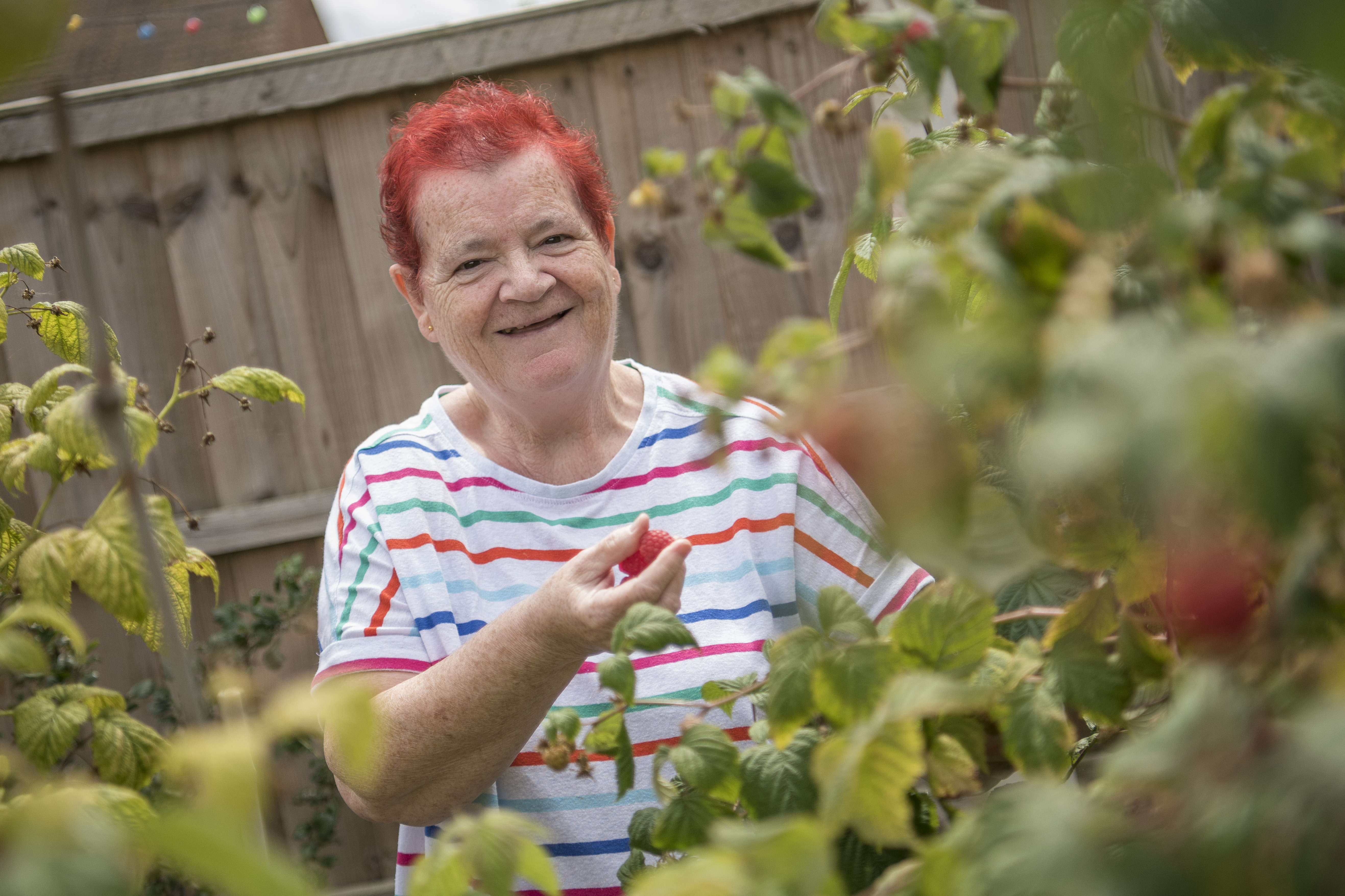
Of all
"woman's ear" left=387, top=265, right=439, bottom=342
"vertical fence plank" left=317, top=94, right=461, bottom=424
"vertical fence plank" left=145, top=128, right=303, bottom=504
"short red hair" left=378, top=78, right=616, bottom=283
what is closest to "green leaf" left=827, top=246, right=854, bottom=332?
"short red hair" left=378, top=78, right=616, bottom=283

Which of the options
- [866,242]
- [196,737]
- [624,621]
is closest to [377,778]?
[624,621]

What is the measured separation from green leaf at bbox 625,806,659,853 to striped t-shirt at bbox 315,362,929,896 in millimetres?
615

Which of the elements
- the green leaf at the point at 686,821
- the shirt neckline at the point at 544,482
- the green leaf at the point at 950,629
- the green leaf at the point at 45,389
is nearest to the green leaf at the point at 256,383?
the green leaf at the point at 45,389

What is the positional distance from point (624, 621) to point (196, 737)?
33 cm

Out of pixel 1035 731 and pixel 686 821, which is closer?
pixel 1035 731

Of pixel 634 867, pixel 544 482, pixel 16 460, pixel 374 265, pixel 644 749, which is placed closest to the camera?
pixel 634 867

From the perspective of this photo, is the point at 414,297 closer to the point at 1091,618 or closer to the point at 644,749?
the point at 644,749

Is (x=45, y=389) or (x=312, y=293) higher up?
(x=312, y=293)

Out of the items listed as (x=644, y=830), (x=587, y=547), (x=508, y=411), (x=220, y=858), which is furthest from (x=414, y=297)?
(x=220, y=858)

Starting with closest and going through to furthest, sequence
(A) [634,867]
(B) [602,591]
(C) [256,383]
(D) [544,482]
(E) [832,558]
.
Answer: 1. (A) [634,867]
2. (B) [602,591]
3. (C) [256,383]
4. (E) [832,558]
5. (D) [544,482]

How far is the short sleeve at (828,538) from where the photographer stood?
1415mm

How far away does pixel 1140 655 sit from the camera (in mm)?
504

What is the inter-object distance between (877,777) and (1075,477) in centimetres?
20

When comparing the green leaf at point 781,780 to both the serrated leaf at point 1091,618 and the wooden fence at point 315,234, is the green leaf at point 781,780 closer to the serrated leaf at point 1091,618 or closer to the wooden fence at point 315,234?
the serrated leaf at point 1091,618
